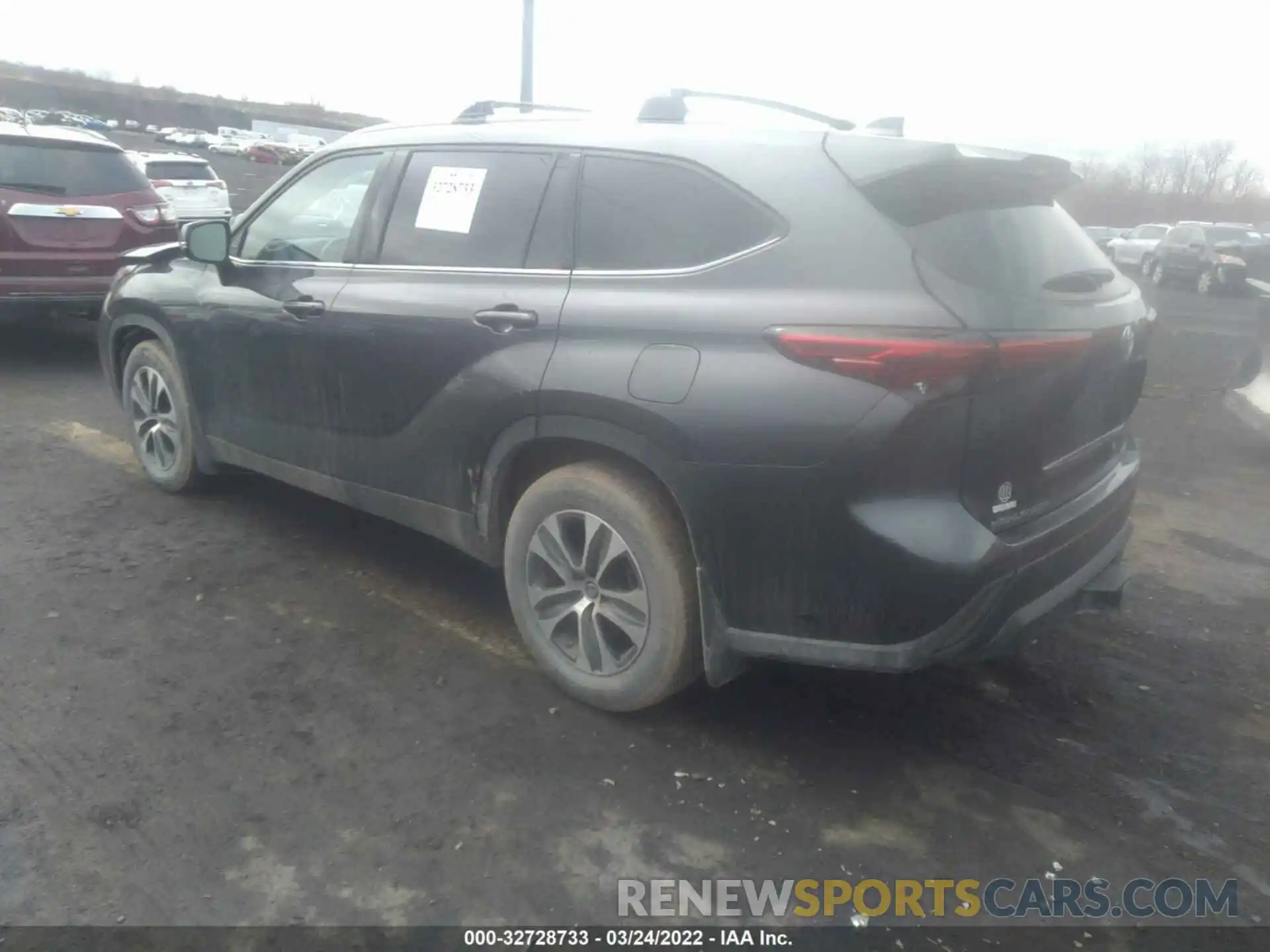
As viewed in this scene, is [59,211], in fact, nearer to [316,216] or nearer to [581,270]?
[316,216]

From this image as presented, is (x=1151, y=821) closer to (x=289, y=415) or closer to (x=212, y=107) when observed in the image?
(x=289, y=415)

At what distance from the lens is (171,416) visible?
502 centimetres

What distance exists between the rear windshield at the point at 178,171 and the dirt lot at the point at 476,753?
18.5m

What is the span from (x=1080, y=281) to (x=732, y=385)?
1.13 meters

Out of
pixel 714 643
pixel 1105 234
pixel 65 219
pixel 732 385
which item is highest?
pixel 65 219

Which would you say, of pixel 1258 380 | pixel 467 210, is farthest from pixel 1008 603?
pixel 1258 380

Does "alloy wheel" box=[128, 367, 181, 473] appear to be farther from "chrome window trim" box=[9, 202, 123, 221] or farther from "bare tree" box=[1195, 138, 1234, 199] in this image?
"bare tree" box=[1195, 138, 1234, 199]

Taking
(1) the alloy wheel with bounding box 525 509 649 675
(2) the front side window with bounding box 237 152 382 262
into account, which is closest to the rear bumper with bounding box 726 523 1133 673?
(1) the alloy wheel with bounding box 525 509 649 675

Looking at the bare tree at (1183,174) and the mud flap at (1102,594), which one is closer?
the mud flap at (1102,594)

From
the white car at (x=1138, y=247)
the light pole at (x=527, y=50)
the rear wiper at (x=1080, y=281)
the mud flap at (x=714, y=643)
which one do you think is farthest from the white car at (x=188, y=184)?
the white car at (x=1138, y=247)

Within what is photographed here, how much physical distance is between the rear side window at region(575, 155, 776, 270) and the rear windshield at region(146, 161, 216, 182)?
20.1 meters

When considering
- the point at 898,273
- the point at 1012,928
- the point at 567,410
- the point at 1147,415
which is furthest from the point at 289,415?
the point at 1147,415

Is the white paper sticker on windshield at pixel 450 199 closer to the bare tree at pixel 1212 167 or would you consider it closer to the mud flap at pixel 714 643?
the mud flap at pixel 714 643

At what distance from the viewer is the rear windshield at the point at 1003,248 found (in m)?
2.79
